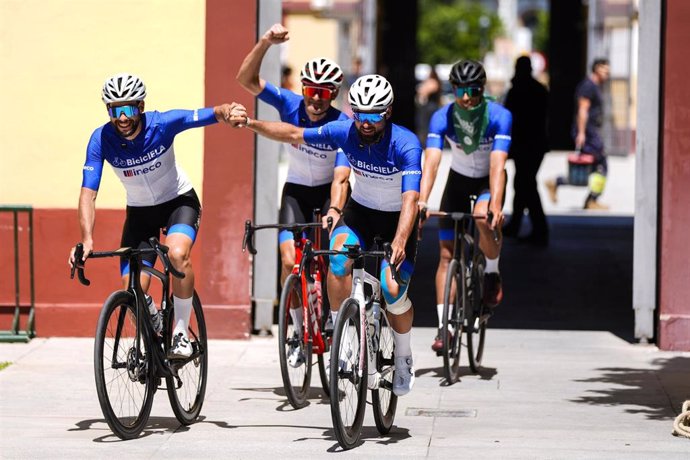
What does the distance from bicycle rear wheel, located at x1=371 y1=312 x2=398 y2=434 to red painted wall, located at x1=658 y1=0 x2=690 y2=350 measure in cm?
338

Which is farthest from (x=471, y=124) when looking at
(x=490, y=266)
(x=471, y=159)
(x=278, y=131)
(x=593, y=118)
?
(x=593, y=118)

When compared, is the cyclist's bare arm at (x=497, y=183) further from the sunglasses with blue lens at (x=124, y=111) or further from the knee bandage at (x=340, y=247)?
the sunglasses with blue lens at (x=124, y=111)

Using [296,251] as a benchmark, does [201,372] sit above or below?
below

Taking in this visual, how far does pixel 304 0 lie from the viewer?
40.7 m

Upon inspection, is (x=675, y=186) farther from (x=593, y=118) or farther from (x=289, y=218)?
(x=593, y=118)

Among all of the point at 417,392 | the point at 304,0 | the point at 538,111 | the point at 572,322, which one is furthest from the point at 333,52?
the point at 417,392

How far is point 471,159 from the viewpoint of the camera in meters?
10.4

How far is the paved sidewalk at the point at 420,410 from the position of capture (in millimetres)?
7969

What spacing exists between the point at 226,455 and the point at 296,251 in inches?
73.4

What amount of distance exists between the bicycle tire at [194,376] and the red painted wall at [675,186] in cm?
390

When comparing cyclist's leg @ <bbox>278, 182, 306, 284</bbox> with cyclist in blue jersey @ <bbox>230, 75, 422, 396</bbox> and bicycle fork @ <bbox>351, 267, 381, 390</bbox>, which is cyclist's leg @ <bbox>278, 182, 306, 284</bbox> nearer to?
cyclist in blue jersey @ <bbox>230, 75, 422, 396</bbox>

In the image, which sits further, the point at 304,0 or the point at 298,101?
the point at 304,0

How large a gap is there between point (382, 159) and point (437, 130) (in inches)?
72.8

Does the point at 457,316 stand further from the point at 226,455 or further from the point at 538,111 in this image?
the point at 538,111
